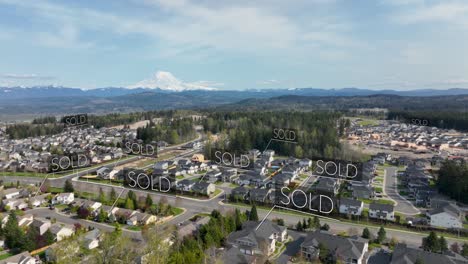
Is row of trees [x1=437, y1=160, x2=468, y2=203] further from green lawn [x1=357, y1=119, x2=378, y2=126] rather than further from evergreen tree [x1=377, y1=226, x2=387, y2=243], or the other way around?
green lawn [x1=357, y1=119, x2=378, y2=126]

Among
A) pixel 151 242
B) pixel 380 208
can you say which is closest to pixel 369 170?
pixel 380 208

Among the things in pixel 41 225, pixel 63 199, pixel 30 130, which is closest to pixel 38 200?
pixel 63 199

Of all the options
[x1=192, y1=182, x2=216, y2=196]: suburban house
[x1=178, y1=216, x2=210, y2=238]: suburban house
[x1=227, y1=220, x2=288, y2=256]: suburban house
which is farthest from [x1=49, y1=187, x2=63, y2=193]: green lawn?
[x1=227, y1=220, x2=288, y2=256]: suburban house

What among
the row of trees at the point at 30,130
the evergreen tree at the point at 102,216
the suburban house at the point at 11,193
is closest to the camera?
the evergreen tree at the point at 102,216

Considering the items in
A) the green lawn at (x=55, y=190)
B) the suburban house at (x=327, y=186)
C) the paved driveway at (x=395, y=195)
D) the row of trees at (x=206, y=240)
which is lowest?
the paved driveway at (x=395, y=195)

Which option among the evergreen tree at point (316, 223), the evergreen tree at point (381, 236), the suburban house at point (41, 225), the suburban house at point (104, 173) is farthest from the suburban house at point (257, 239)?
the suburban house at point (104, 173)

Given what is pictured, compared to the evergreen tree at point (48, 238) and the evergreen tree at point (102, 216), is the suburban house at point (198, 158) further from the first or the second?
the evergreen tree at point (48, 238)

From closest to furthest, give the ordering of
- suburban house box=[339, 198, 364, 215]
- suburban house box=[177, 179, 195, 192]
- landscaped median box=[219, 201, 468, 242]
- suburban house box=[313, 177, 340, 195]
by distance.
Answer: landscaped median box=[219, 201, 468, 242] < suburban house box=[339, 198, 364, 215] < suburban house box=[313, 177, 340, 195] < suburban house box=[177, 179, 195, 192]
